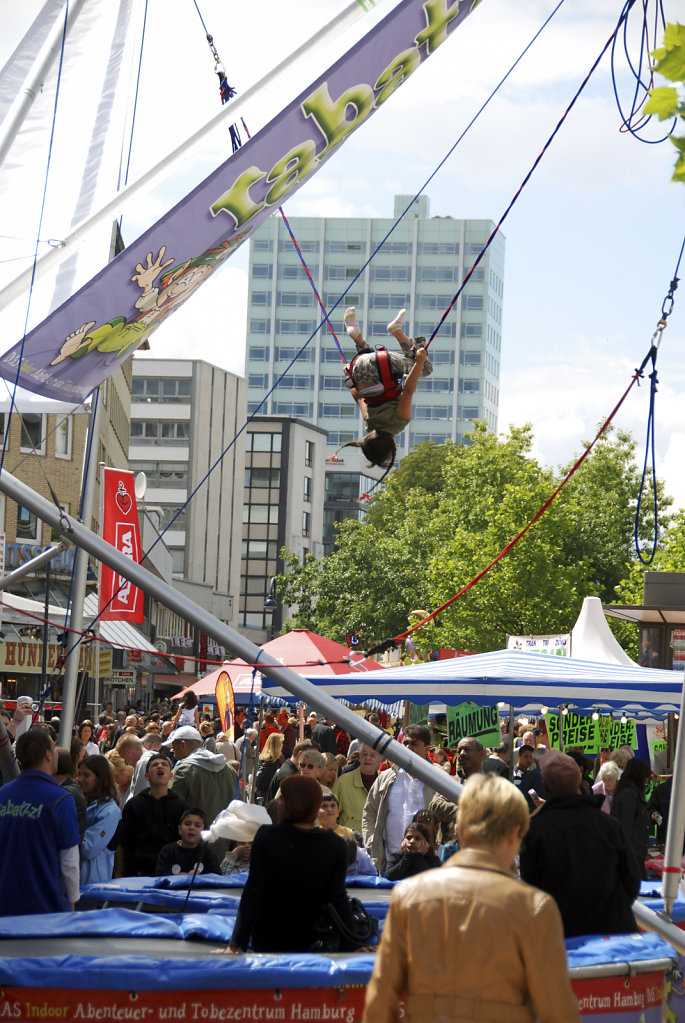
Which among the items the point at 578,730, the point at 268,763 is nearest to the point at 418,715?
the point at 578,730

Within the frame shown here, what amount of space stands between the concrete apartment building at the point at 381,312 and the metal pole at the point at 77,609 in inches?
5934

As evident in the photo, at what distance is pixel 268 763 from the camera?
14.0 metres

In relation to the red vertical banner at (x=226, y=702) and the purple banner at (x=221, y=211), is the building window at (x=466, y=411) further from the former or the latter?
the purple banner at (x=221, y=211)

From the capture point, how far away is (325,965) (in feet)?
19.1

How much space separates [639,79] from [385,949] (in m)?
7.56

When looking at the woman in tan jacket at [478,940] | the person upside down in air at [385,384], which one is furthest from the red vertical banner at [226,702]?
the woman in tan jacket at [478,940]

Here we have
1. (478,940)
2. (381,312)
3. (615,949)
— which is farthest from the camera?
(381,312)

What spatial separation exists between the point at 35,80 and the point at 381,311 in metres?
169

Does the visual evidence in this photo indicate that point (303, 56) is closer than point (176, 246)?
No

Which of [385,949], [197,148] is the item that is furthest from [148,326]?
[385,949]

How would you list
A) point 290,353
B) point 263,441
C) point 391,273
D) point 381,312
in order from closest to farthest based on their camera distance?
point 263,441
point 391,273
point 381,312
point 290,353

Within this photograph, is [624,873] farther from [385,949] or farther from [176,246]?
[176,246]

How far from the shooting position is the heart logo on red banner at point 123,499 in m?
13.9

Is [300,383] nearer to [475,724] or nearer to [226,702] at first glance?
[475,724]
